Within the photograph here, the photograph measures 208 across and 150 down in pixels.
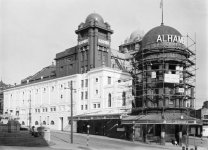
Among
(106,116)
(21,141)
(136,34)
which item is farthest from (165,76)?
(136,34)

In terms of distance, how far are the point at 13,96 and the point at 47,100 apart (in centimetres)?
2260

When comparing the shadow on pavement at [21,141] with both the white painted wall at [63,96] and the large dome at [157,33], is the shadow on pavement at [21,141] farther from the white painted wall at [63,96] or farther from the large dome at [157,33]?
the white painted wall at [63,96]

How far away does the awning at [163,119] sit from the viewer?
53594 mm

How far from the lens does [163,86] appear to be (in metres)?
56.8

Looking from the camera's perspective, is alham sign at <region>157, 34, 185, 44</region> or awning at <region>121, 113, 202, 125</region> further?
alham sign at <region>157, 34, 185, 44</region>

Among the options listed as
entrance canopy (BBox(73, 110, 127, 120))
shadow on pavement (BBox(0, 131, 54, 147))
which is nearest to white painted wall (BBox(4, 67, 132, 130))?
entrance canopy (BBox(73, 110, 127, 120))

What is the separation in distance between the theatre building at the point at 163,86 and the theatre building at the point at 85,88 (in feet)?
20.4

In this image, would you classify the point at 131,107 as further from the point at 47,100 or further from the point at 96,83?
the point at 47,100

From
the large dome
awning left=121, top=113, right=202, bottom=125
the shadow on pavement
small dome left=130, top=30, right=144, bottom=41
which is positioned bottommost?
the shadow on pavement

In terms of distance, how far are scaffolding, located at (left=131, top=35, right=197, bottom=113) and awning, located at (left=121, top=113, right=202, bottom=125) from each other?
4.49 ft

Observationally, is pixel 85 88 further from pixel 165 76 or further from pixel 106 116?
pixel 165 76

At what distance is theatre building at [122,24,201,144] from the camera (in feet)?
187

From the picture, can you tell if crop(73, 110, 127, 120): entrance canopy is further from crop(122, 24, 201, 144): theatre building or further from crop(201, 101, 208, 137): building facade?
crop(201, 101, 208, 137): building facade

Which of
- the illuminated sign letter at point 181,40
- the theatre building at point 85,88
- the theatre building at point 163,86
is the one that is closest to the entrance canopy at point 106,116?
the theatre building at point 85,88
